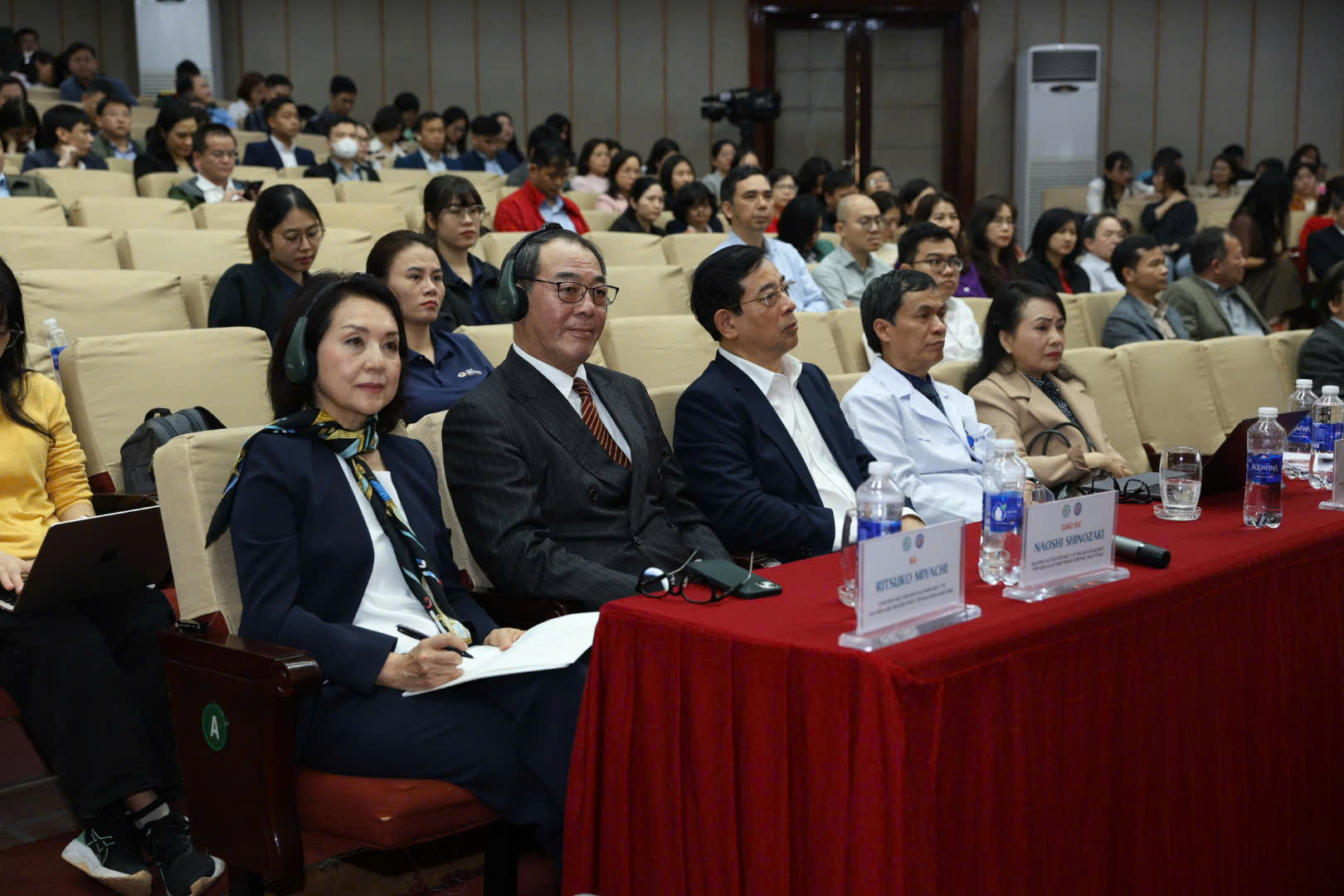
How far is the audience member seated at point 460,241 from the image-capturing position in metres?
3.97

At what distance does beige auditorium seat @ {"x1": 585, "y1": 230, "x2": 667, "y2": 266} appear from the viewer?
5113 mm

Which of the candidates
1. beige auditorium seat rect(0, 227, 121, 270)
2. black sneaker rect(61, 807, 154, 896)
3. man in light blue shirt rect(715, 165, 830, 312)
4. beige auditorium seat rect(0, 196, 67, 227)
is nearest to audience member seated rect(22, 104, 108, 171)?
beige auditorium seat rect(0, 196, 67, 227)

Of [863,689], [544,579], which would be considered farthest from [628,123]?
[863,689]

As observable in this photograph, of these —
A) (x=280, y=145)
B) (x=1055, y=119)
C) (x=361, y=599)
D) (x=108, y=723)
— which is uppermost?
(x=1055, y=119)

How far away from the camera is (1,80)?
663 cm

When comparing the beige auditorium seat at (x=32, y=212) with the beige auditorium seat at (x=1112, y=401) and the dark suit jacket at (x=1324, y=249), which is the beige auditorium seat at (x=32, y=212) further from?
the dark suit jacket at (x=1324, y=249)

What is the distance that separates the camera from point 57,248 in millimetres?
3873

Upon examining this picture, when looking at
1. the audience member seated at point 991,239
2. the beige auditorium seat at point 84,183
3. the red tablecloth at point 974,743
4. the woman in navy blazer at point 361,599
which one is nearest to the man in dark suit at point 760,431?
the red tablecloth at point 974,743

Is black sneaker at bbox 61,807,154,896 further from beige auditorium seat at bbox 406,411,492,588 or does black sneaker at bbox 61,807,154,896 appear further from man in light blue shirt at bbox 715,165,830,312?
man in light blue shirt at bbox 715,165,830,312

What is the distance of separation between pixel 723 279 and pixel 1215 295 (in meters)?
3.14

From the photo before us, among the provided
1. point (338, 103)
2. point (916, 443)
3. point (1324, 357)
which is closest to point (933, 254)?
point (916, 443)

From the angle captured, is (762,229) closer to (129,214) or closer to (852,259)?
(852,259)

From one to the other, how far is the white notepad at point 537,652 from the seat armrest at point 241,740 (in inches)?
8.5

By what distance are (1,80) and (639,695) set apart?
257 inches
